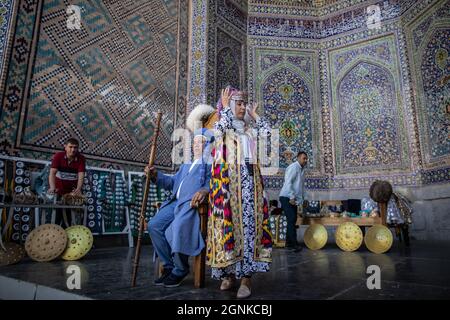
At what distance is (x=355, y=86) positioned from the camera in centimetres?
829

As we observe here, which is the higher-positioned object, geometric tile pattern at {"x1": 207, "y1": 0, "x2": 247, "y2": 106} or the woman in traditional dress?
geometric tile pattern at {"x1": 207, "y1": 0, "x2": 247, "y2": 106}

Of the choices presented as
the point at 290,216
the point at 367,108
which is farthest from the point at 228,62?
the point at 290,216

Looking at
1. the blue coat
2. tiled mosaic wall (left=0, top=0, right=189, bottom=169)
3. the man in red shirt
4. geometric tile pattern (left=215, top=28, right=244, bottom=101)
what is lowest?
the blue coat

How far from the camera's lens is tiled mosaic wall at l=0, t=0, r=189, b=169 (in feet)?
15.5

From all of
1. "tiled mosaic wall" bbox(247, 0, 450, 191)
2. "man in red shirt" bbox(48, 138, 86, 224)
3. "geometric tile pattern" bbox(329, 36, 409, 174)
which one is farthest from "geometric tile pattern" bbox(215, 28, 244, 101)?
"man in red shirt" bbox(48, 138, 86, 224)

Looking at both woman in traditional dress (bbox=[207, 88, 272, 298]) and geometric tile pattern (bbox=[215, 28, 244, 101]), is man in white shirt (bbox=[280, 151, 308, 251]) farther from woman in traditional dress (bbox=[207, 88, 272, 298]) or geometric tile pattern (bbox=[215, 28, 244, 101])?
geometric tile pattern (bbox=[215, 28, 244, 101])

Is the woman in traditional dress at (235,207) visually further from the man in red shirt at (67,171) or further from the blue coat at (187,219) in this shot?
the man in red shirt at (67,171)

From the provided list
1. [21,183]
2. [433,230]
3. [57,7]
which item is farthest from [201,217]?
[433,230]

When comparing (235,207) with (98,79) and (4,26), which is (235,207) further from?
(4,26)

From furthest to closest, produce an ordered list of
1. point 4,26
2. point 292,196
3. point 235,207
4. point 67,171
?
1. point 292,196
2. point 4,26
3. point 67,171
4. point 235,207

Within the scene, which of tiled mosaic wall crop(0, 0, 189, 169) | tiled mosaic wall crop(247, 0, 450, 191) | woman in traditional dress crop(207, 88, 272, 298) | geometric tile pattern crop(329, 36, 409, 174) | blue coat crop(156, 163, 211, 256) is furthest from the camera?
geometric tile pattern crop(329, 36, 409, 174)

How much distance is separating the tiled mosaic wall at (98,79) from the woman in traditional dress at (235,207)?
362 cm

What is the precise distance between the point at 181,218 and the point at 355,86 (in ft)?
24.0

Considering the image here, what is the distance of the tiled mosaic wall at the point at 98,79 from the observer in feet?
15.5
